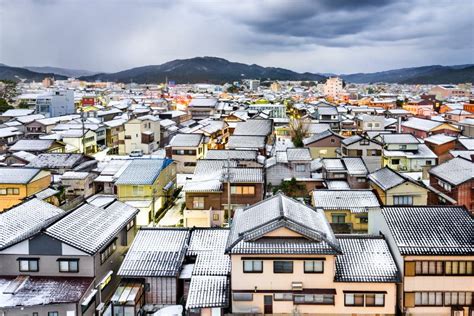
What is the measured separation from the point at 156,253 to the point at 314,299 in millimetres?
6468

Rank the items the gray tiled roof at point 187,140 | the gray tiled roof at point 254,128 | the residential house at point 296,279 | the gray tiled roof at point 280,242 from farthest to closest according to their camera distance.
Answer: the gray tiled roof at point 254,128, the gray tiled roof at point 187,140, the residential house at point 296,279, the gray tiled roof at point 280,242

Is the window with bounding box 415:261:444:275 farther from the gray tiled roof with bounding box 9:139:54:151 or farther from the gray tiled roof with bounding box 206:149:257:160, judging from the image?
the gray tiled roof with bounding box 9:139:54:151

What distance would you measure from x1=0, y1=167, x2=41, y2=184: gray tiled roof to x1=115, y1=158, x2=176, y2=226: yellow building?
20.7ft

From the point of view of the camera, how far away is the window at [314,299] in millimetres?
14703

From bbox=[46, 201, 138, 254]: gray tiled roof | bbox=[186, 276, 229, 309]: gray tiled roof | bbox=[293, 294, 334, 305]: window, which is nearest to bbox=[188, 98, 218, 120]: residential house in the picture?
bbox=[46, 201, 138, 254]: gray tiled roof

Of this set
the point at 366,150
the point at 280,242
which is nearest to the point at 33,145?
the point at 366,150

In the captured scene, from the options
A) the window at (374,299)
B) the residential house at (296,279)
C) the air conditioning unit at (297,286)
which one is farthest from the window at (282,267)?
the window at (374,299)

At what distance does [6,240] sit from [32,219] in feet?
7.91

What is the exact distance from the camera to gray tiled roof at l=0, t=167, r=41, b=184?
94.9 feet

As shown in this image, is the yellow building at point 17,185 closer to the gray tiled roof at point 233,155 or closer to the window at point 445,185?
the gray tiled roof at point 233,155

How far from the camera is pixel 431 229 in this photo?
51.2ft

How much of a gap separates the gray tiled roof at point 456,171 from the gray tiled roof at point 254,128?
64.6 ft

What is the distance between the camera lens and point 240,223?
53.8ft

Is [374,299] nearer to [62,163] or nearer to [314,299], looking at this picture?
[314,299]
